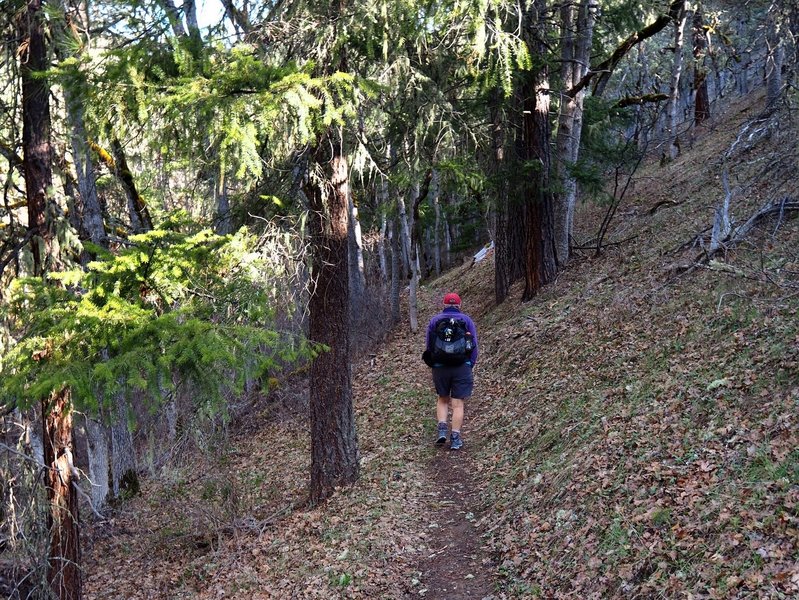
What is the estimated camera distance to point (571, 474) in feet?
21.1

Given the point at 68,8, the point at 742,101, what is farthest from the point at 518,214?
the point at 742,101

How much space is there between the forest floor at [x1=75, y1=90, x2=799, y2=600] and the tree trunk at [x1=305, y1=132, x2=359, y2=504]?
42cm

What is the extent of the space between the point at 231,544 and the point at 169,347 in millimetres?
4519

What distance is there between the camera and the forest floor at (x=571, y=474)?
4.76 meters

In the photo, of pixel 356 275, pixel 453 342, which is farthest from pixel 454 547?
pixel 356 275

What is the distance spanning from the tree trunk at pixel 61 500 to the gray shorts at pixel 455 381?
5.05m

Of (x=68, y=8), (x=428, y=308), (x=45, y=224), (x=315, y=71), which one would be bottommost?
(x=428, y=308)

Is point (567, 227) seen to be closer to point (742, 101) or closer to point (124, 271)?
point (124, 271)

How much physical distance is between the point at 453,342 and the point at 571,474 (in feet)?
10.2

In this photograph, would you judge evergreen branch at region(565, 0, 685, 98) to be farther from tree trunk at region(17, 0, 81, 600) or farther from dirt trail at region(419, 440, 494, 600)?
tree trunk at region(17, 0, 81, 600)

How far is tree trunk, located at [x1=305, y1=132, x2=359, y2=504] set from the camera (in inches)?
310

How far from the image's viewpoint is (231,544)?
851cm

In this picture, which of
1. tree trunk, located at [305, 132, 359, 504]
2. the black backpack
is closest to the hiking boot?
the black backpack

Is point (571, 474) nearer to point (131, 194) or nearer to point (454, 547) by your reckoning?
point (454, 547)
